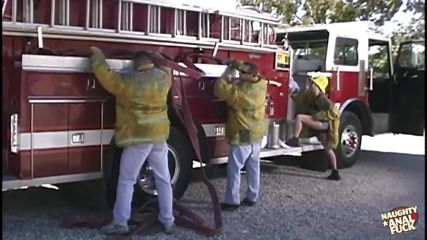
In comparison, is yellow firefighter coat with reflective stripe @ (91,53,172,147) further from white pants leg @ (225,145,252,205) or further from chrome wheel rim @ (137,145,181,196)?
white pants leg @ (225,145,252,205)

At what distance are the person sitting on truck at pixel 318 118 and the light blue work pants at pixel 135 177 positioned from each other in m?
2.94

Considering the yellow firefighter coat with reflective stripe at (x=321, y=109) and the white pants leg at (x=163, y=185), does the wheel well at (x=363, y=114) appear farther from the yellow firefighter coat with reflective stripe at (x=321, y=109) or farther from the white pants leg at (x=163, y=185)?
the white pants leg at (x=163, y=185)

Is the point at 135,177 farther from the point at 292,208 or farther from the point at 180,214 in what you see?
the point at 292,208

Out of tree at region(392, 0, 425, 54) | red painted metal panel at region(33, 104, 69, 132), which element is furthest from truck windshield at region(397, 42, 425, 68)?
red painted metal panel at region(33, 104, 69, 132)

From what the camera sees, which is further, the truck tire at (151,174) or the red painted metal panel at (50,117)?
the truck tire at (151,174)

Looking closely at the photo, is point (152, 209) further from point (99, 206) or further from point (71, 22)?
point (71, 22)

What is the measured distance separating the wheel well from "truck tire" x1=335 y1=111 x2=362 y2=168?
0.12m

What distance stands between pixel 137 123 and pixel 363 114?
5.06 m

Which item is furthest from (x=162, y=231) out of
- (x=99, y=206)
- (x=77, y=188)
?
(x=77, y=188)

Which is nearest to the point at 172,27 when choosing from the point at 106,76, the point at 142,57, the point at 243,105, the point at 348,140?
the point at 142,57

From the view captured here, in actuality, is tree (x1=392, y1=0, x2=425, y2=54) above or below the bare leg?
above

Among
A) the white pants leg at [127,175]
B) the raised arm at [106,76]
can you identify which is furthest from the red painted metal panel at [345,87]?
the raised arm at [106,76]

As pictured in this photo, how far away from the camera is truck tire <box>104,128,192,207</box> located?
5527mm

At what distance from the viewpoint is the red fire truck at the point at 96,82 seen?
→ 196 inches
